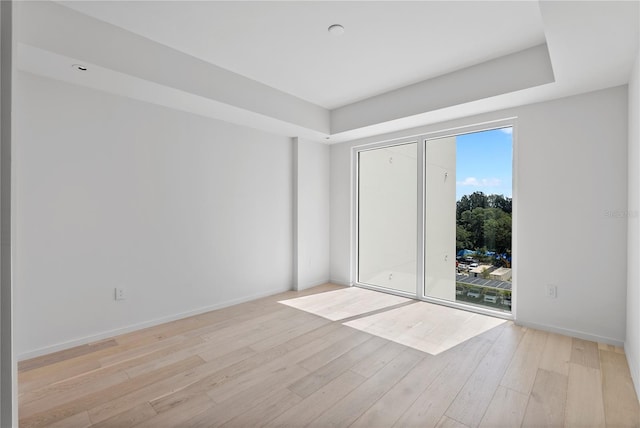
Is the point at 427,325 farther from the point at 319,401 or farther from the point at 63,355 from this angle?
the point at 63,355

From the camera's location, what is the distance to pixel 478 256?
3.70 m

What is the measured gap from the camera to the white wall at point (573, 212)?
107 inches

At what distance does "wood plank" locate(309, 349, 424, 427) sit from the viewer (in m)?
1.81

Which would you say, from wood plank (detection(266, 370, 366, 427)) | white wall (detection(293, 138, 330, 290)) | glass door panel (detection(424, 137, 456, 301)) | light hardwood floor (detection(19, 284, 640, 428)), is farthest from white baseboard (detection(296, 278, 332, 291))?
wood plank (detection(266, 370, 366, 427))

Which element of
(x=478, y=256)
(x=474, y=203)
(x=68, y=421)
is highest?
(x=474, y=203)

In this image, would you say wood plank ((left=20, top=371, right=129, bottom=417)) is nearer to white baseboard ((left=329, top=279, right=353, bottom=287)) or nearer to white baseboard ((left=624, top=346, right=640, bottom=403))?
white baseboard ((left=329, top=279, right=353, bottom=287))

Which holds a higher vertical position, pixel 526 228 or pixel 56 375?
pixel 526 228

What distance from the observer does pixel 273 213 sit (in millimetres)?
4391

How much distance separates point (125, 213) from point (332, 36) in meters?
2.55

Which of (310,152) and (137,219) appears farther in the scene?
(310,152)

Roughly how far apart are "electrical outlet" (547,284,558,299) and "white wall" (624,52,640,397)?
20.9 inches

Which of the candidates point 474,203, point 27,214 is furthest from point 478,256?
point 27,214

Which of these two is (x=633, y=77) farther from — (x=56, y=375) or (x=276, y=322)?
(x=56, y=375)

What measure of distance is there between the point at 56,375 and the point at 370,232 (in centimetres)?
389
